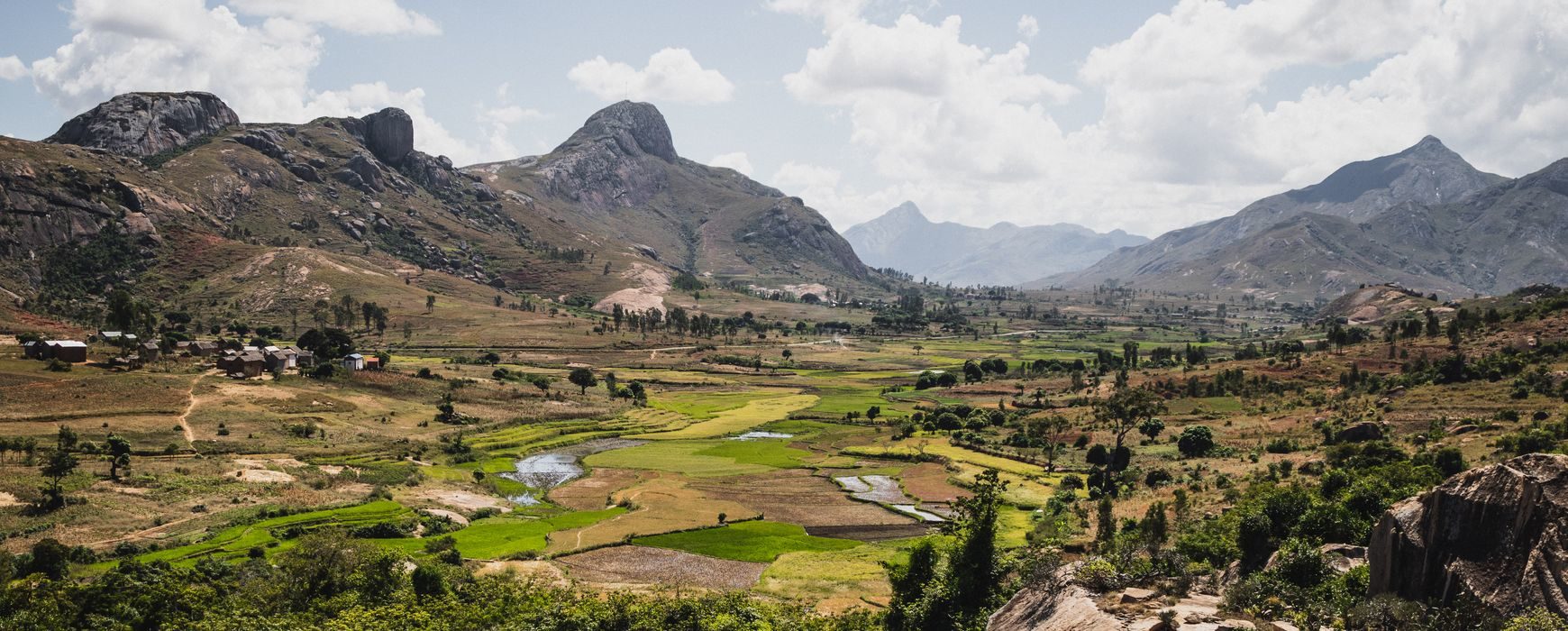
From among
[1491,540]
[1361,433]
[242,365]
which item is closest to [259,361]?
[242,365]

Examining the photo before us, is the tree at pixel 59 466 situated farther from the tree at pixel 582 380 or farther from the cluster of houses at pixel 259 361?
the tree at pixel 582 380

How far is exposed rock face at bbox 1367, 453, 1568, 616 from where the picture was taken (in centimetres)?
2308

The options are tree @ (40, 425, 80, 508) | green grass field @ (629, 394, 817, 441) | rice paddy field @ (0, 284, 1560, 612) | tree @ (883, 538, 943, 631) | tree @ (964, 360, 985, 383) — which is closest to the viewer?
tree @ (883, 538, 943, 631)

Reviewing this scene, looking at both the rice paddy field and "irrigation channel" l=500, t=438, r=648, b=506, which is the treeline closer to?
the rice paddy field

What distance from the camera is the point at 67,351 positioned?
10869 cm

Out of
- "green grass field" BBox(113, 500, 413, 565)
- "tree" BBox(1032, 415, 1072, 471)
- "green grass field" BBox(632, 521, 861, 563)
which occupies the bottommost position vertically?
"green grass field" BBox(632, 521, 861, 563)


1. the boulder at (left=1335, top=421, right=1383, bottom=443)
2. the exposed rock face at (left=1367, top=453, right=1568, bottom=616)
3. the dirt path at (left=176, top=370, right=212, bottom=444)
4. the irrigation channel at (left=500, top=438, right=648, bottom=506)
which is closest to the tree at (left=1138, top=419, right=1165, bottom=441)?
the boulder at (left=1335, top=421, right=1383, bottom=443)

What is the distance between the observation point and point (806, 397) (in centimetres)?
15238

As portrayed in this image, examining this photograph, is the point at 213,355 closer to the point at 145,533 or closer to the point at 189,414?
the point at 189,414

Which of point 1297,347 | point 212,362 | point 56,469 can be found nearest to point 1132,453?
point 1297,347

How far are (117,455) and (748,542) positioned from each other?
59107mm

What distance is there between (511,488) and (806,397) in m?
75.8

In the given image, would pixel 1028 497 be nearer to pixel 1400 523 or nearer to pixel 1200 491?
pixel 1200 491

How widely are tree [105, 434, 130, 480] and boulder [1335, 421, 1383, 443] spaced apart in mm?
112644
